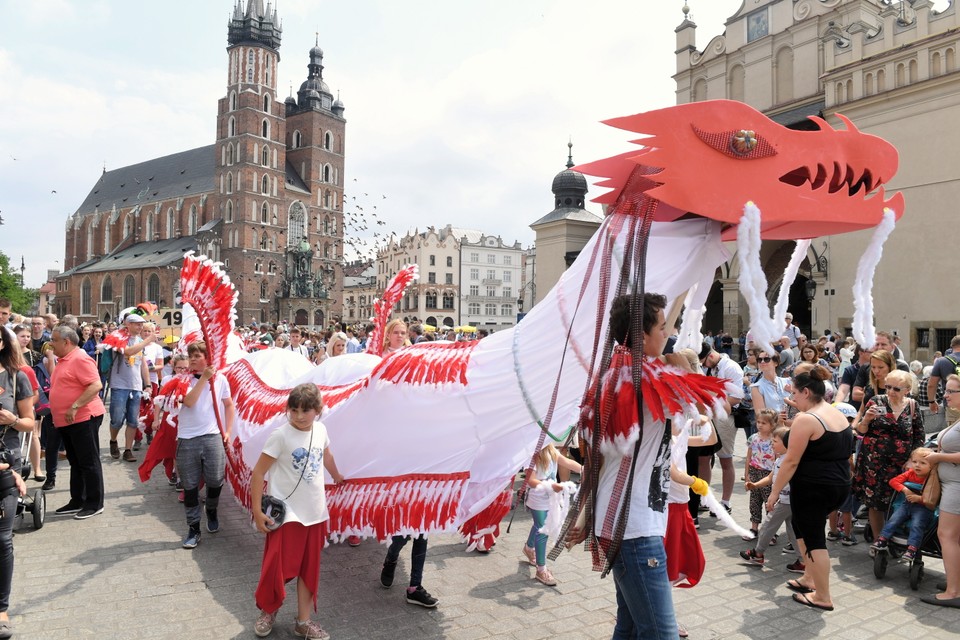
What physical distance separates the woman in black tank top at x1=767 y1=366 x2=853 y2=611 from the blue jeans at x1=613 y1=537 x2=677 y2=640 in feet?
6.69

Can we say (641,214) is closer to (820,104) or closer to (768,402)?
(768,402)

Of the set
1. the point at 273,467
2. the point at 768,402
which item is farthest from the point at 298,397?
the point at 768,402

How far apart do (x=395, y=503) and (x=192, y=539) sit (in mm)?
2536

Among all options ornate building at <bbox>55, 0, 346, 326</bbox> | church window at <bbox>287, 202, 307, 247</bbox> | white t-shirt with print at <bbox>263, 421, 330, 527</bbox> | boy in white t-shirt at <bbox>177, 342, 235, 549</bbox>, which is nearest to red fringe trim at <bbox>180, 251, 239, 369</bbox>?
boy in white t-shirt at <bbox>177, 342, 235, 549</bbox>

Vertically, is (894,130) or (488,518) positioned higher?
(894,130)

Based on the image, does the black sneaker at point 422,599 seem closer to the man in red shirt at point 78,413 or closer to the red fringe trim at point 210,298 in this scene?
the red fringe trim at point 210,298

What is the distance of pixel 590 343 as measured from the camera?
10.3 ft

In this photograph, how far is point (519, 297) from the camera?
246 ft

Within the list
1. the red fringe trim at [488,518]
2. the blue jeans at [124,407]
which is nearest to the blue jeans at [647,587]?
the red fringe trim at [488,518]

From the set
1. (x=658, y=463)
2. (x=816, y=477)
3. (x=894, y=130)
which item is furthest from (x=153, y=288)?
(x=658, y=463)

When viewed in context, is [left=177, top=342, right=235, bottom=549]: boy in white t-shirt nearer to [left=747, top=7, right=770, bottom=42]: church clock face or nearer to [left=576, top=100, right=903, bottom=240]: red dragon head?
[left=576, top=100, right=903, bottom=240]: red dragon head

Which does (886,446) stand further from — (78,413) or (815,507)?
(78,413)

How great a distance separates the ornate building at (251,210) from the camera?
63.9m

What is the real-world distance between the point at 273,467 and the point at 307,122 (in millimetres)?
73855
